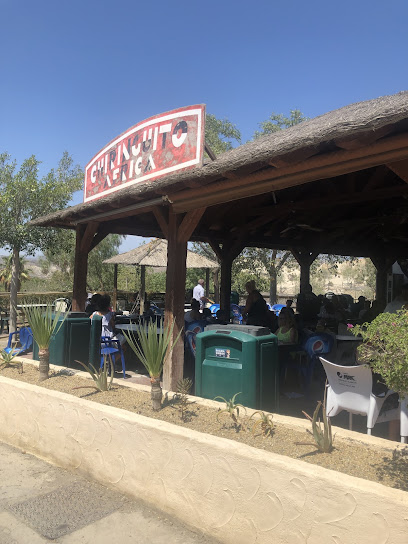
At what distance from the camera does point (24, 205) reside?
39.3ft

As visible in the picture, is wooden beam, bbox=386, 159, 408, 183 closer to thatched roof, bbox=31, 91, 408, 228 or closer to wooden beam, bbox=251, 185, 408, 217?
thatched roof, bbox=31, 91, 408, 228

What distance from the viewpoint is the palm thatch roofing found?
3.51 metres

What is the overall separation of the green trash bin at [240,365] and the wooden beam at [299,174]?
1.49 m

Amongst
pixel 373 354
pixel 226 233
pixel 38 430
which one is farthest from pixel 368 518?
pixel 226 233

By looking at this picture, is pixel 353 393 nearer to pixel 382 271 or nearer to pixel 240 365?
pixel 240 365

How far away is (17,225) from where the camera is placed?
455 inches

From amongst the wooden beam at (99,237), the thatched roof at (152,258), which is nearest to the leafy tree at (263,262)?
the thatched roof at (152,258)

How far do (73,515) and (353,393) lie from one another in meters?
2.54

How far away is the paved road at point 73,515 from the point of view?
9.66 ft

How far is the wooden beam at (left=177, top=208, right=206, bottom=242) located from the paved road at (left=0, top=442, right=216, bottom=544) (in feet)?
10.2

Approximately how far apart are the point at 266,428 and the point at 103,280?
86.5ft

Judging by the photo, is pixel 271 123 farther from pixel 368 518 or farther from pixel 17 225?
pixel 368 518

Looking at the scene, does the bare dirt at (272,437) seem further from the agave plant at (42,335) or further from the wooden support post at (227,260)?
the wooden support post at (227,260)

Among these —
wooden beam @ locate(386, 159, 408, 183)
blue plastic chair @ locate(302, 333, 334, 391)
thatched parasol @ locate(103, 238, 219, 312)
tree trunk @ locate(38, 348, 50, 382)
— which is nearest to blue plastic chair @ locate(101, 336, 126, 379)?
tree trunk @ locate(38, 348, 50, 382)
